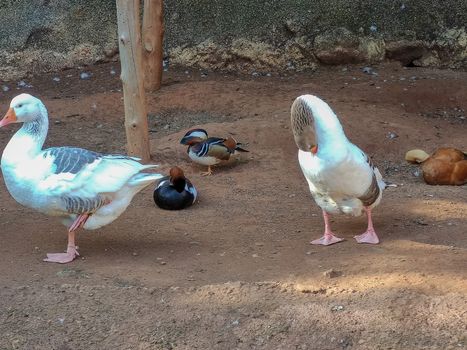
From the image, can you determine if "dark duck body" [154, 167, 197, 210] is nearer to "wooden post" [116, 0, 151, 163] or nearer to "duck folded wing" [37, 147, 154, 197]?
"duck folded wing" [37, 147, 154, 197]

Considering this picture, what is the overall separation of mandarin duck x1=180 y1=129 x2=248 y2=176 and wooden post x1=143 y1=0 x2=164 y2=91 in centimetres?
244

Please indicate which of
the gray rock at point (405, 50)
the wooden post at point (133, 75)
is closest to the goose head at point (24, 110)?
the wooden post at point (133, 75)

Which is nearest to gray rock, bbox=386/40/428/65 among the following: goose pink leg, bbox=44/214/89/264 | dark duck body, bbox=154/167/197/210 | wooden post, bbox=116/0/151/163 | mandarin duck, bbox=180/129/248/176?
mandarin duck, bbox=180/129/248/176

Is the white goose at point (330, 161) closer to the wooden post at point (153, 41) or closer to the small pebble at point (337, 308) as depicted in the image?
the small pebble at point (337, 308)

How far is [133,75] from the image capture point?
720 centimetres

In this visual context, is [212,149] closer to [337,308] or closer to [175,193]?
[175,193]

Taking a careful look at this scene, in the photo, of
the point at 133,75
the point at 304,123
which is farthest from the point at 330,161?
the point at 133,75

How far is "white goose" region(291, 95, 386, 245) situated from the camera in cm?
491

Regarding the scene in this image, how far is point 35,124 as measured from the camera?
207 inches

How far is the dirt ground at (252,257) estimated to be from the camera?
13.3 ft

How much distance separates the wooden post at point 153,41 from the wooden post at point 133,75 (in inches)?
83.8

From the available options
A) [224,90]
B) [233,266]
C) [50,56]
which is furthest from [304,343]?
[50,56]

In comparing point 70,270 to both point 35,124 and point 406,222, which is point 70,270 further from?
point 406,222

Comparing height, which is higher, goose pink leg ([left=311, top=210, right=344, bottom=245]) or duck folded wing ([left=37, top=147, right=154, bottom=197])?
duck folded wing ([left=37, top=147, right=154, bottom=197])
